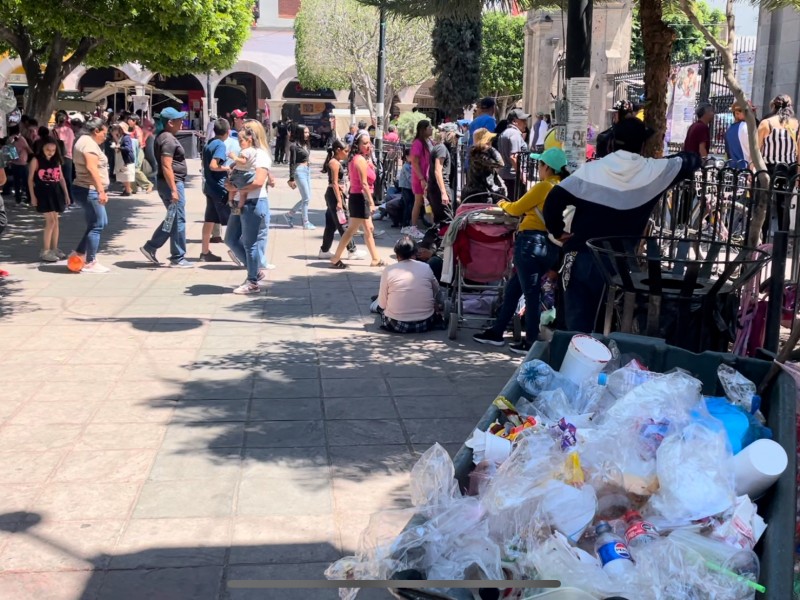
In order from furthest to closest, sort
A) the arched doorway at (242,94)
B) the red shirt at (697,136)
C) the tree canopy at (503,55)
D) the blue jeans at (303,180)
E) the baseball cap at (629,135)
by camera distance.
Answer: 1. the arched doorway at (242,94)
2. the tree canopy at (503,55)
3. the blue jeans at (303,180)
4. the red shirt at (697,136)
5. the baseball cap at (629,135)

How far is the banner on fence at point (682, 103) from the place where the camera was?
17.3 m

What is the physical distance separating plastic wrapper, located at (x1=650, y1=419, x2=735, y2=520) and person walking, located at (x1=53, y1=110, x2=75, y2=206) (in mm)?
16728

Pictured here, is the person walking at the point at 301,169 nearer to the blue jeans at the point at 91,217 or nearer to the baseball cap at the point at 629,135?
the blue jeans at the point at 91,217

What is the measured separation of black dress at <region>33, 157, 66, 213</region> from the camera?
1062 centimetres

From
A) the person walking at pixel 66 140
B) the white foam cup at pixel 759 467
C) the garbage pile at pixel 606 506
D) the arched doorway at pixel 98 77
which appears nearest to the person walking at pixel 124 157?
the person walking at pixel 66 140

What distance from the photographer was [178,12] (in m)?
12.3

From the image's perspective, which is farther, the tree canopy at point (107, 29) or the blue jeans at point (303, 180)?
the blue jeans at point (303, 180)

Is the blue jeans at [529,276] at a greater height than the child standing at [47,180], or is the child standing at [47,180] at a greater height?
the child standing at [47,180]

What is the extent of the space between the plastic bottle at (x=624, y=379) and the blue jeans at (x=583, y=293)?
243 centimetres

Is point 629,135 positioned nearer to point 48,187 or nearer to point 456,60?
point 48,187

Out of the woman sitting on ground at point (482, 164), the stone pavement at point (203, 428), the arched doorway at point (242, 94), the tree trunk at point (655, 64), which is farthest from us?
the arched doorway at point (242, 94)

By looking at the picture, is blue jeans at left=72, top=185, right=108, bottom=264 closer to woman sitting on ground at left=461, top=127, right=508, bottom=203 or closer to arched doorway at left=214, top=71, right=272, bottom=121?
woman sitting on ground at left=461, top=127, right=508, bottom=203

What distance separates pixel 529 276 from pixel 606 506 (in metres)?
4.31

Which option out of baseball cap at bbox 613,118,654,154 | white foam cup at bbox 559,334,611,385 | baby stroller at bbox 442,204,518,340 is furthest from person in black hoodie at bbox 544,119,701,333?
white foam cup at bbox 559,334,611,385
